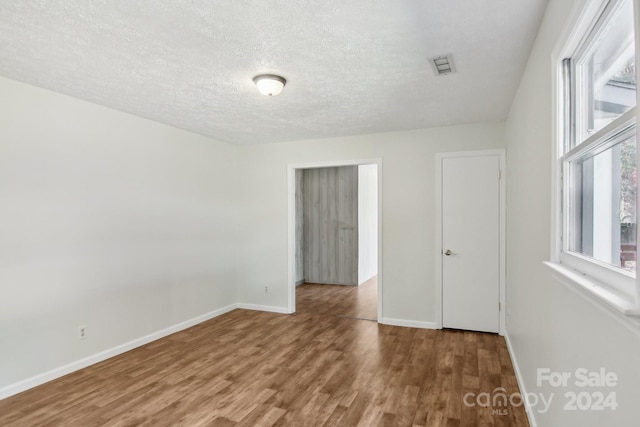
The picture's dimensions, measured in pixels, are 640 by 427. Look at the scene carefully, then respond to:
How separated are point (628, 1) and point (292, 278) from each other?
457cm

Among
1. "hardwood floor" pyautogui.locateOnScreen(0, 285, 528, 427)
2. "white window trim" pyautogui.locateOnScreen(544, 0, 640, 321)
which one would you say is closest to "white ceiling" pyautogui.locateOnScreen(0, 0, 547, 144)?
"white window trim" pyautogui.locateOnScreen(544, 0, 640, 321)

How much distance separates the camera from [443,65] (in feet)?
8.23

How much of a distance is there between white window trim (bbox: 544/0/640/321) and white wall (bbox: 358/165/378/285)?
5.47 metres

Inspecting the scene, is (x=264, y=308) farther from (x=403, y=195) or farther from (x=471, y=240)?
(x=471, y=240)

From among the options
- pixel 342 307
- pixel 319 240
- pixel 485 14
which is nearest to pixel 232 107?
pixel 485 14

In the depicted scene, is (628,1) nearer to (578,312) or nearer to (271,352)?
(578,312)

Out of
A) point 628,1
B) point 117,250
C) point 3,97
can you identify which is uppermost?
point 3,97

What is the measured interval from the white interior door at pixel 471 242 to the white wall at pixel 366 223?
297 cm

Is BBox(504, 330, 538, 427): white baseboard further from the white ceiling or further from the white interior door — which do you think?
the white ceiling

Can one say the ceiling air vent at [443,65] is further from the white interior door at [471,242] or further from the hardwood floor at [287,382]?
the hardwood floor at [287,382]

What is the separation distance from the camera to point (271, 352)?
3.63m

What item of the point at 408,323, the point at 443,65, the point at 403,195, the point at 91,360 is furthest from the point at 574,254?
the point at 91,360

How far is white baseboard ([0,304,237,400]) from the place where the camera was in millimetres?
2773

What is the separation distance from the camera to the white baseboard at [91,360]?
277 cm
